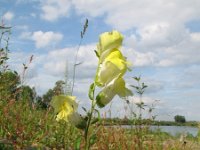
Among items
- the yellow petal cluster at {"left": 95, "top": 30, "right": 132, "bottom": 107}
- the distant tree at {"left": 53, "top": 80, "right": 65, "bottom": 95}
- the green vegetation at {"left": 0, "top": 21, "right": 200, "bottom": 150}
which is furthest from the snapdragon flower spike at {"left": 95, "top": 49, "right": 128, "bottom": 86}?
the distant tree at {"left": 53, "top": 80, "right": 65, "bottom": 95}

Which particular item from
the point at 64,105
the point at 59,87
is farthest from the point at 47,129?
the point at 64,105

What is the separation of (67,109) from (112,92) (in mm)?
206

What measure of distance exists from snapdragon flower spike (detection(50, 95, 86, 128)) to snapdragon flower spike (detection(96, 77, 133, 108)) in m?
0.11

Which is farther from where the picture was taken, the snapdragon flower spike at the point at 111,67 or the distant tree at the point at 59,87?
the distant tree at the point at 59,87

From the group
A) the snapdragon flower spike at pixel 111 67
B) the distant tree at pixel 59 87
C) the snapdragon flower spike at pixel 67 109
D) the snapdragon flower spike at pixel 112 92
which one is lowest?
the snapdragon flower spike at pixel 67 109

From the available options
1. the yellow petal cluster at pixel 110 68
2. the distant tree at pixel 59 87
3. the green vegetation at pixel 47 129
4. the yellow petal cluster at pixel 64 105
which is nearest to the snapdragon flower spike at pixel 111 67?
the yellow petal cluster at pixel 110 68

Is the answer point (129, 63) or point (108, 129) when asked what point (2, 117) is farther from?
point (129, 63)

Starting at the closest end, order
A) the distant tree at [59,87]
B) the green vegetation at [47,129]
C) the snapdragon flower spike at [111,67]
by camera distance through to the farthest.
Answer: the snapdragon flower spike at [111,67] < the green vegetation at [47,129] < the distant tree at [59,87]

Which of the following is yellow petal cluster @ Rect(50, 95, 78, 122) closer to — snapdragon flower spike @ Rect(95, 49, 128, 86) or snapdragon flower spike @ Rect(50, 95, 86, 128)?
snapdragon flower spike @ Rect(50, 95, 86, 128)

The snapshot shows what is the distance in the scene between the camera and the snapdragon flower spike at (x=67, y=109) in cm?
153

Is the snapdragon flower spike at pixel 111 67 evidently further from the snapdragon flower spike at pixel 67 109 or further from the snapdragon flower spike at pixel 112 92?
the snapdragon flower spike at pixel 67 109

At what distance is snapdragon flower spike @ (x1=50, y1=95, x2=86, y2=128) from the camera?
1531 millimetres

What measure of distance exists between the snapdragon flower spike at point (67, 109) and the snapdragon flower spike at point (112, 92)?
0.11 metres

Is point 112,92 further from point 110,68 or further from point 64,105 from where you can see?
point 64,105
